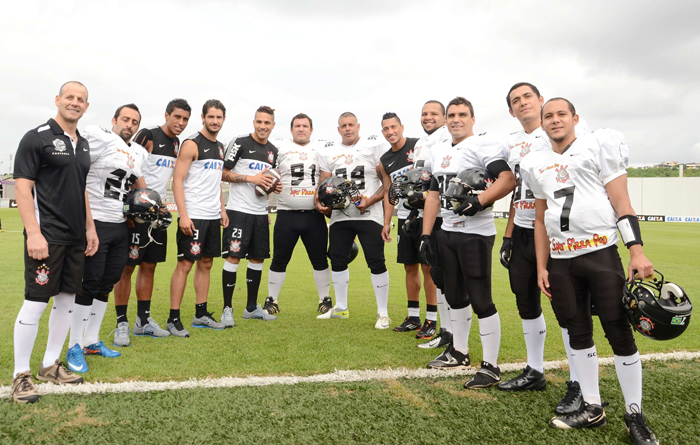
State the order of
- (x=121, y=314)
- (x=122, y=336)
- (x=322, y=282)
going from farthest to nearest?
(x=322, y=282), (x=121, y=314), (x=122, y=336)

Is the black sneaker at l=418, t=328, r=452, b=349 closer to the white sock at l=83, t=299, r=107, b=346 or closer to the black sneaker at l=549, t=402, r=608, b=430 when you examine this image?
the black sneaker at l=549, t=402, r=608, b=430

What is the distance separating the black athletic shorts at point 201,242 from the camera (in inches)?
217

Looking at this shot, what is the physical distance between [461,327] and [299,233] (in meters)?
3.05

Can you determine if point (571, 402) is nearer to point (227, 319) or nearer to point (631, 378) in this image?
point (631, 378)

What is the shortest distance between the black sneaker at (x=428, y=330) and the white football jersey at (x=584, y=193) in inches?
96.5

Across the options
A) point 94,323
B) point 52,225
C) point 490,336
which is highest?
point 52,225

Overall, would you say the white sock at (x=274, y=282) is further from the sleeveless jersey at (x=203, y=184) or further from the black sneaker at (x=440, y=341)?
the black sneaker at (x=440, y=341)

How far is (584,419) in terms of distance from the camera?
3.00m

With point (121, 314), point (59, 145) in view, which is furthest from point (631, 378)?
point (121, 314)

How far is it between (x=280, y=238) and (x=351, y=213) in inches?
43.7

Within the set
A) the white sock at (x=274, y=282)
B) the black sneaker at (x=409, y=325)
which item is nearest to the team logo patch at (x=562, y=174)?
the black sneaker at (x=409, y=325)

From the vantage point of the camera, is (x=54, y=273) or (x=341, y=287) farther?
(x=341, y=287)

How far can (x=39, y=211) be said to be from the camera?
353 centimetres

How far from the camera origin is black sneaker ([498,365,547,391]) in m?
3.66
